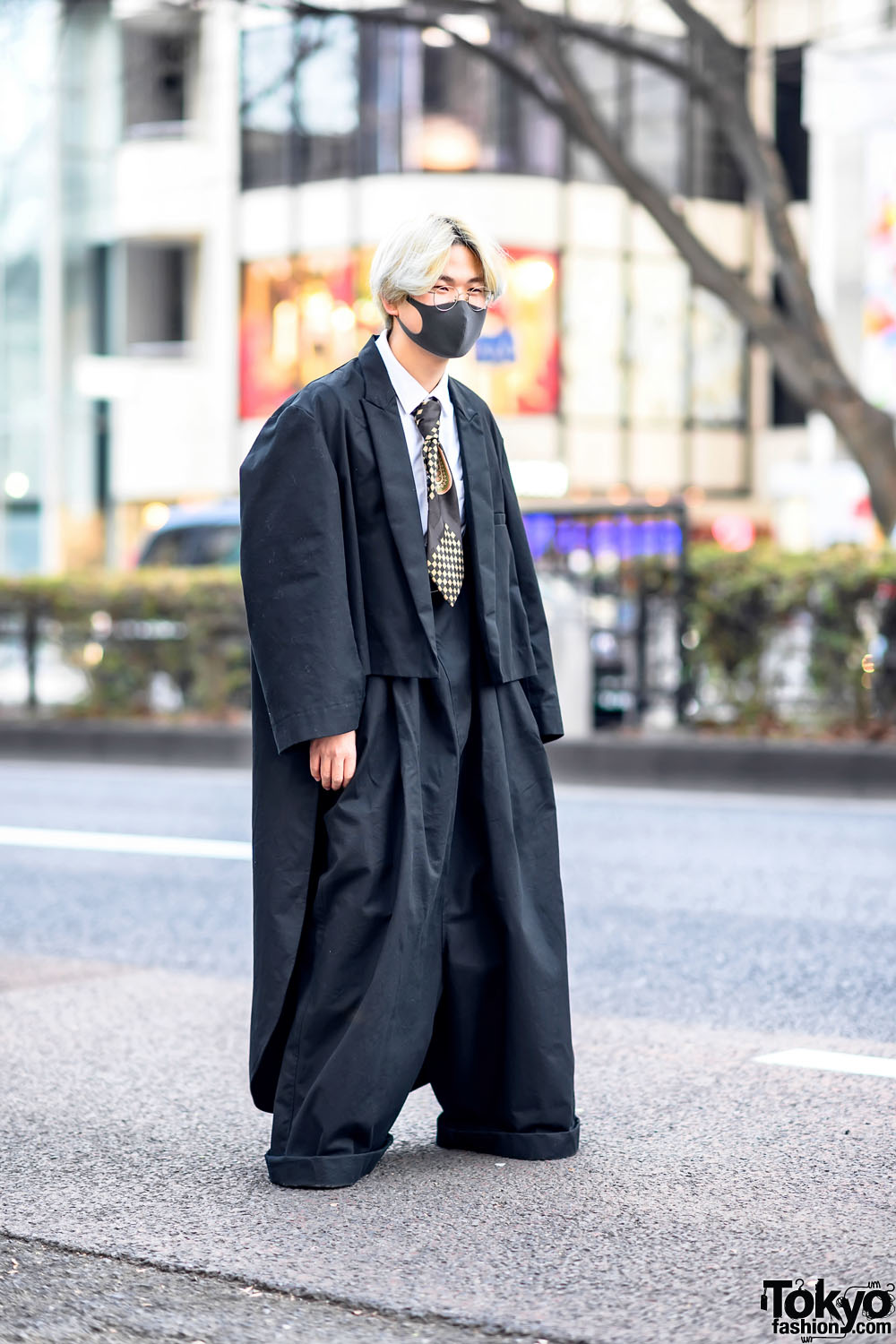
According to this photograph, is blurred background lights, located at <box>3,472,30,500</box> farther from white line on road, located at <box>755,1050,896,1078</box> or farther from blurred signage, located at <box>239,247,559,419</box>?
white line on road, located at <box>755,1050,896,1078</box>

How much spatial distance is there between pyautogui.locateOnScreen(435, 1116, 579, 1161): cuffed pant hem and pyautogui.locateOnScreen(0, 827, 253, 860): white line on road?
5.19 meters

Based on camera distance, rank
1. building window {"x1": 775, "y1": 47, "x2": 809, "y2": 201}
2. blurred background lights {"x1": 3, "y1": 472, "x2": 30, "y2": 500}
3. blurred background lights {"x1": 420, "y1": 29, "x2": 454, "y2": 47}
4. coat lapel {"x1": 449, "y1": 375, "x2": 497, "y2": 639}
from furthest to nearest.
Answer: blurred background lights {"x1": 3, "y1": 472, "x2": 30, "y2": 500}
building window {"x1": 775, "y1": 47, "x2": 809, "y2": 201}
blurred background lights {"x1": 420, "y1": 29, "x2": 454, "y2": 47}
coat lapel {"x1": 449, "y1": 375, "x2": 497, "y2": 639}

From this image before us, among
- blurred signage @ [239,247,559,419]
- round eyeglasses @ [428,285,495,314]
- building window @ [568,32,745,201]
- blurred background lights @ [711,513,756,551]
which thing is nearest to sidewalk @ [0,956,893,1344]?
round eyeglasses @ [428,285,495,314]

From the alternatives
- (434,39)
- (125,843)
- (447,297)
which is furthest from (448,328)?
(434,39)

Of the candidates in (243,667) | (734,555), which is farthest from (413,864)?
(243,667)

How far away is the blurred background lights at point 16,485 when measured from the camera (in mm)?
37875

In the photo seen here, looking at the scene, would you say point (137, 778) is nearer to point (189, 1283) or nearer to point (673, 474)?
point (189, 1283)

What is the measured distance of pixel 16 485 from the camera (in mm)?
38062

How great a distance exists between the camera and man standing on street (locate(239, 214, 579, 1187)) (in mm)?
3717

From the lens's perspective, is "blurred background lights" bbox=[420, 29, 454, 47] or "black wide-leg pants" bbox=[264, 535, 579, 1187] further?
"blurred background lights" bbox=[420, 29, 454, 47]

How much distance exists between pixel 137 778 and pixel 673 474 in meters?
21.5

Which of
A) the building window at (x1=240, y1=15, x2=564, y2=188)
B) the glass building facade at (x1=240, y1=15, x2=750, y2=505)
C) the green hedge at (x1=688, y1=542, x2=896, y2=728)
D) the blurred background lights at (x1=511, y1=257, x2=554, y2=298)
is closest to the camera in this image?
the green hedge at (x1=688, y1=542, x2=896, y2=728)

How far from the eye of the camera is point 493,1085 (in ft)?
12.9

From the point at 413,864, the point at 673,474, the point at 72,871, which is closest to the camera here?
the point at 413,864
